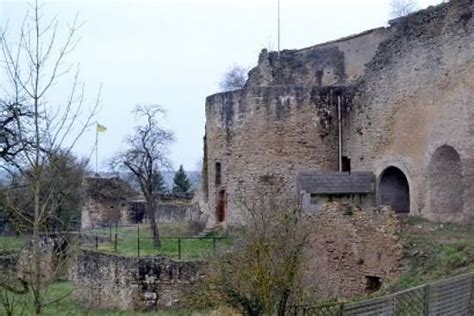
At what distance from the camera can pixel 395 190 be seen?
909 inches

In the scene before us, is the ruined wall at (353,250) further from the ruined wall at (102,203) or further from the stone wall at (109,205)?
the ruined wall at (102,203)

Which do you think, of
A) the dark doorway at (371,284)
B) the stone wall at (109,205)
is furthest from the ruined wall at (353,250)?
the stone wall at (109,205)

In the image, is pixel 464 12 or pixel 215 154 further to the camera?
pixel 215 154

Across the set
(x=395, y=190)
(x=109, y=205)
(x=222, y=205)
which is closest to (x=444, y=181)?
(x=395, y=190)

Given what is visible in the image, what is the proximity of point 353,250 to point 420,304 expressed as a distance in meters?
7.68

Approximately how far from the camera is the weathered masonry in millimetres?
19625

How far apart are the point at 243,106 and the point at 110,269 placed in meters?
6.85

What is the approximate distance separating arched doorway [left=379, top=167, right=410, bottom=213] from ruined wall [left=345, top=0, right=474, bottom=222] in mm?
432

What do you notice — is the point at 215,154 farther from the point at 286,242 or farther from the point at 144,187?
the point at 286,242

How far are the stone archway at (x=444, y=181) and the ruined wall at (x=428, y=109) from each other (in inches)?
1.1

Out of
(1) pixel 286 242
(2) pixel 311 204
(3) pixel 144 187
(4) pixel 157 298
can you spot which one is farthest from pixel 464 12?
(3) pixel 144 187

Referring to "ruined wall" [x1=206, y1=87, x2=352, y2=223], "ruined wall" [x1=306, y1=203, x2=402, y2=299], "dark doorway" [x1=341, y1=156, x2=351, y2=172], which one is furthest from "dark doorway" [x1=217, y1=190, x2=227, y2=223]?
"ruined wall" [x1=306, y1=203, x2=402, y2=299]

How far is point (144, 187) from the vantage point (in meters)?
30.0

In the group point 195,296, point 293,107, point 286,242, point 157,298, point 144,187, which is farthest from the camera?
point 144,187
